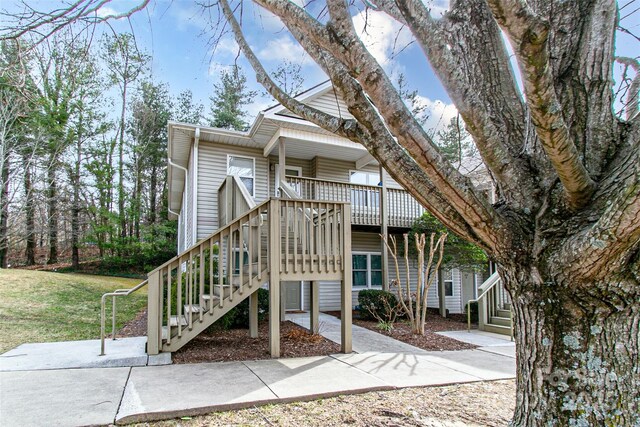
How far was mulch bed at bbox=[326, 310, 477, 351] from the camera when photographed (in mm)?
6934

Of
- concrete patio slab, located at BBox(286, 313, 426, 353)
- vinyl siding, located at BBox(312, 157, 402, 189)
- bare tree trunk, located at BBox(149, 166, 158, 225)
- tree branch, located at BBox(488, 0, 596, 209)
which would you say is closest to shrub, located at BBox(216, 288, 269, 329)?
concrete patio slab, located at BBox(286, 313, 426, 353)

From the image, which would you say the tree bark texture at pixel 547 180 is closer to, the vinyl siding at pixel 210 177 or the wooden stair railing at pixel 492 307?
the wooden stair railing at pixel 492 307

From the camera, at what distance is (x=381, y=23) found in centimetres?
440

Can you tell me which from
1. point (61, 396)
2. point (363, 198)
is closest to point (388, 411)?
point (61, 396)

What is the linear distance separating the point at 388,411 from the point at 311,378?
1.22m

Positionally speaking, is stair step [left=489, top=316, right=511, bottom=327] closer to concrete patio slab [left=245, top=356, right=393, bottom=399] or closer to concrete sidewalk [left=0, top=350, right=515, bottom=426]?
concrete sidewalk [left=0, top=350, right=515, bottom=426]

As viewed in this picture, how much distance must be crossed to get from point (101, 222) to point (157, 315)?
64.8ft

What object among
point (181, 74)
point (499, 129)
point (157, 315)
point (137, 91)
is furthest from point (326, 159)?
point (137, 91)

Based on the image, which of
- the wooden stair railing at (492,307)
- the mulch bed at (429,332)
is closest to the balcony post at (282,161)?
the mulch bed at (429,332)

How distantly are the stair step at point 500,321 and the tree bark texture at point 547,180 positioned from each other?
283 inches

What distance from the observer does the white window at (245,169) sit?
10844 millimetres

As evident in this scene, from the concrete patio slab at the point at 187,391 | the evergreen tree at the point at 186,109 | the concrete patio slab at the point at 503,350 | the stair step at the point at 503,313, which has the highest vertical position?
the evergreen tree at the point at 186,109

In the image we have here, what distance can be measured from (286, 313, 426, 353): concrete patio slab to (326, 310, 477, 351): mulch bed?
0.25 meters

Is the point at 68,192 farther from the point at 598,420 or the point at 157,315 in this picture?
the point at 598,420
